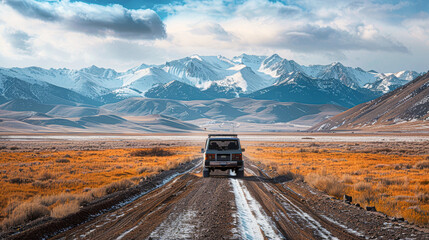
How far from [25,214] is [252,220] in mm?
Answer: 7501

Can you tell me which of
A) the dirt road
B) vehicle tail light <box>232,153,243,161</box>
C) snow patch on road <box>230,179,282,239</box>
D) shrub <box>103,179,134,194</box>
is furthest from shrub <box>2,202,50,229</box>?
vehicle tail light <box>232,153,243,161</box>

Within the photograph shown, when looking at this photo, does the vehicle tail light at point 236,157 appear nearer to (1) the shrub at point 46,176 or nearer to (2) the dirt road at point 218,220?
(2) the dirt road at point 218,220

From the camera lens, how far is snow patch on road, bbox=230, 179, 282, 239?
9.08 meters

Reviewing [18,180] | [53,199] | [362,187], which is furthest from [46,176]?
[362,187]

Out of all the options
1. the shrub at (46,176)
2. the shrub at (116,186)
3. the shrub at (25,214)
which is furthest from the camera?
the shrub at (46,176)

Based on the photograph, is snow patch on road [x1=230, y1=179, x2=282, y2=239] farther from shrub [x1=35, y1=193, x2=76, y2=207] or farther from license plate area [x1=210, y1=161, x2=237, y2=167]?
shrub [x1=35, y1=193, x2=76, y2=207]

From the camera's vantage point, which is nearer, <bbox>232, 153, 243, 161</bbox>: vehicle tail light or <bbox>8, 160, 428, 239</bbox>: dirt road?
<bbox>8, 160, 428, 239</bbox>: dirt road

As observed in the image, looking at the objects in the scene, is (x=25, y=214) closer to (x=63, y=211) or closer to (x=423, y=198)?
(x=63, y=211)

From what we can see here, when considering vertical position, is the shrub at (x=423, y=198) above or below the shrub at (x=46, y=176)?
above

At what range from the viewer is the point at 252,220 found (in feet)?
34.7

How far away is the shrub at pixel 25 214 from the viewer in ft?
35.3

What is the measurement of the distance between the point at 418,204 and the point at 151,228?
10560mm

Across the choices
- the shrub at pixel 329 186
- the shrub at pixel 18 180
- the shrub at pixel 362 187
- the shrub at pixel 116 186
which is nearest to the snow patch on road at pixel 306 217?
the shrub at pixel 329 186

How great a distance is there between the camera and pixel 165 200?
14.4 meters
